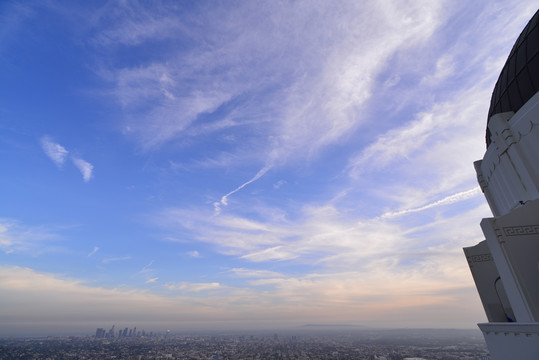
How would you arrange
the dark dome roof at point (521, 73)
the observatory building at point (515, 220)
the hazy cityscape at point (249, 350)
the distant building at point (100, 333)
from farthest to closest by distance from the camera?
the distant building at point (100, 333)
the hazy cityscape at point (249, 350)
the dark dome roof at point (521, 73)
the observatory building at point (515, 220)

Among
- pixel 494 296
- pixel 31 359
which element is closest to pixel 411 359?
pixel 494 296

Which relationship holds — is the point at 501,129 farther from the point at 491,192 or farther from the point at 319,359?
the point at 319,359

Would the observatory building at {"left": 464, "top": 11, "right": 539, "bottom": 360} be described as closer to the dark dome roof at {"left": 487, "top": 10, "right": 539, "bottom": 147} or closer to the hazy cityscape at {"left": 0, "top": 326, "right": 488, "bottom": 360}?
the dark dome roof at {"left": 487, "top": 10, "right": 539, "bottom": 147}

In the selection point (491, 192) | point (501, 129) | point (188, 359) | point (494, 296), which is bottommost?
point (188, 359)

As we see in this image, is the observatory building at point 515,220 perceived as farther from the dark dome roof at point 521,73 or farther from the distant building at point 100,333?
the distant building at point 100,333

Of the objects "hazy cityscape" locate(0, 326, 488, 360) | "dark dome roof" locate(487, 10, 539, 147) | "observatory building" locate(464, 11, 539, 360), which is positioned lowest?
"hazy cityscape" locate(0, 326, 488, 360)

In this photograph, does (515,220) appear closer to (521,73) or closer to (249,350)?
(521,73)

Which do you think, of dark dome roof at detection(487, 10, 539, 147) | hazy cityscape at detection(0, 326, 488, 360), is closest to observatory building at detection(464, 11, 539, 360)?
dark dome roof at detection(487, 10, 539, 147)

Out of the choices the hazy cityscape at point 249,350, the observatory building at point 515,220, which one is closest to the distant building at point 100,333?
the hazy cityscape at point 249,350

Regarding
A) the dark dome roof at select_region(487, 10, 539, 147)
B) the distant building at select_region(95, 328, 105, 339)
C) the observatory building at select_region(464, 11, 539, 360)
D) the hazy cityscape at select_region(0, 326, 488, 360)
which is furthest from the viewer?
the distant building at select_region(95, 328, 105, 339)
